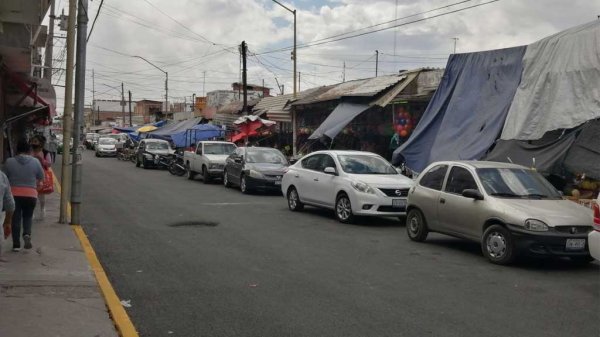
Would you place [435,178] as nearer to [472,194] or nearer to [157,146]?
[472,194]

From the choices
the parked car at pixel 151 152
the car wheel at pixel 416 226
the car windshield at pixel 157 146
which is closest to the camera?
the car wheel at pixel 416 226

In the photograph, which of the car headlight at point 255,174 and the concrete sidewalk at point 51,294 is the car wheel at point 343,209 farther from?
the car headlight at point 255,174

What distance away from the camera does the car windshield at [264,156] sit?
69.3 feet

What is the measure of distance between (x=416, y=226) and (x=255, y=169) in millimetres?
9794

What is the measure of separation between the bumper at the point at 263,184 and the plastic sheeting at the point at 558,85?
7602 millimetres

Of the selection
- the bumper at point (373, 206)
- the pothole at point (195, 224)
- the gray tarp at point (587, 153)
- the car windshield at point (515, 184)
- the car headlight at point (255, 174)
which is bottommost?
the pothole at point (195, 224)

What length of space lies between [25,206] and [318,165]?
7.46 metres

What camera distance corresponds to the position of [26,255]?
28.3 feet

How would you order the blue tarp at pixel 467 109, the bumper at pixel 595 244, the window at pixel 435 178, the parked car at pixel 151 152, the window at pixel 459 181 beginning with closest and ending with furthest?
the bumper at pixel 595 244 < the window at pixel 459 181 < the window at pixel 435 178 < the blue tarp at pixel 467 109 < the parked car at pixel 151 152

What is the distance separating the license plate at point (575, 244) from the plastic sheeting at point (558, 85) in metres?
5.37

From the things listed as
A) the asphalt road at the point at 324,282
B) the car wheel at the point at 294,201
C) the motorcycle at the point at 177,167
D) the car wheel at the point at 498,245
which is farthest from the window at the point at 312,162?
the motorcycle at the point at 177,167

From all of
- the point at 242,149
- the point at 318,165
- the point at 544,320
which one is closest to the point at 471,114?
the point at 318,165

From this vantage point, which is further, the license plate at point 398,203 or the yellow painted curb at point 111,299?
the license plate at point 398,203

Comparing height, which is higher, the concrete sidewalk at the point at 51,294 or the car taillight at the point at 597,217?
the car taillight at the point at 597,217
